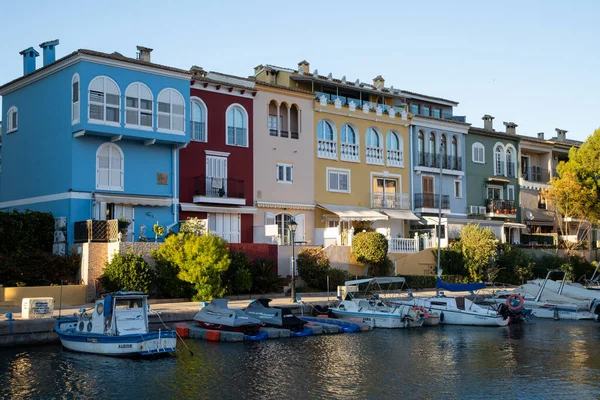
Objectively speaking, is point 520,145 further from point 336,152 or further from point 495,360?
point 495,360

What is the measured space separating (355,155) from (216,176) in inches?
423

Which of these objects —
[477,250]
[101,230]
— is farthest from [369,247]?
[101,230]

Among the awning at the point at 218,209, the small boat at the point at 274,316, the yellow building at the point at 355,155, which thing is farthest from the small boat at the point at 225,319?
the yellow building at the point at 355,155

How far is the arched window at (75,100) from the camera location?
1321 inches

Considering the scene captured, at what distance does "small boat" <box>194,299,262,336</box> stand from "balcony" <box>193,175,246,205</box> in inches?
453

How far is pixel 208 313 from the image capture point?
26.8m

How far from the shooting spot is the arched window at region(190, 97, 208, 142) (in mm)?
38625

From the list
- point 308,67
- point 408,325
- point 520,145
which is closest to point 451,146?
point 520,145

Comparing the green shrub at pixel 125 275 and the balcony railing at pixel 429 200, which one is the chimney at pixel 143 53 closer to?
the green shrub at pixel 125 275

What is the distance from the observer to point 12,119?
128 feet

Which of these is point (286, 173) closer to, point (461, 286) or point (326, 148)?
point (326, 148)

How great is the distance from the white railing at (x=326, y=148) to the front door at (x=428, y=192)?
7.84m

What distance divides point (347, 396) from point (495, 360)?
281 inches

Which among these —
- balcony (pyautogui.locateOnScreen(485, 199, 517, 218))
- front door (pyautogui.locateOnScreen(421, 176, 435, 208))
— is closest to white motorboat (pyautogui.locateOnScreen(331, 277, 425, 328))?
front door (pyautogui.locateOnScreen(421, 176, 435, 208))
